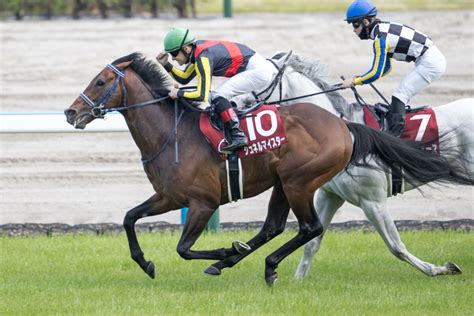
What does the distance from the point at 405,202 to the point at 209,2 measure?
14138 millimetres

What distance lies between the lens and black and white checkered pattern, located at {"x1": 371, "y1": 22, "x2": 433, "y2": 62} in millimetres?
7676

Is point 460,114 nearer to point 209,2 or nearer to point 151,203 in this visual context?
point 151,203

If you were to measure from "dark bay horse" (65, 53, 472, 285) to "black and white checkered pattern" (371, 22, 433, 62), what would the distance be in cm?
76

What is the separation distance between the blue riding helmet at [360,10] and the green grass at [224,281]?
6.06 feet

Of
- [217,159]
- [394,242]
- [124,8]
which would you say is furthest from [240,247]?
[124,8]

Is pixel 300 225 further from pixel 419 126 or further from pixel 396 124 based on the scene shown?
pixel 419 126

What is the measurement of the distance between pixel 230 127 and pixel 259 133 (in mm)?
206

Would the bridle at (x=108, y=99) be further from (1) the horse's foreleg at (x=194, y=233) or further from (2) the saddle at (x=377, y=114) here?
(2) the saddle at (x=377, y=114)

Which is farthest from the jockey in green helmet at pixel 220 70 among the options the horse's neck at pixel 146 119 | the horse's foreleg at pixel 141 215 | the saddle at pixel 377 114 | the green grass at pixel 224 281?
the green grass at pixel 224 281

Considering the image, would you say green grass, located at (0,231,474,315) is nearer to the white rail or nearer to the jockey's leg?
the white rail

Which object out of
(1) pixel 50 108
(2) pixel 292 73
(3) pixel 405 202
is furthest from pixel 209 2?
(2) pixel 292 73

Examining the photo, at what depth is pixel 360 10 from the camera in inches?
303

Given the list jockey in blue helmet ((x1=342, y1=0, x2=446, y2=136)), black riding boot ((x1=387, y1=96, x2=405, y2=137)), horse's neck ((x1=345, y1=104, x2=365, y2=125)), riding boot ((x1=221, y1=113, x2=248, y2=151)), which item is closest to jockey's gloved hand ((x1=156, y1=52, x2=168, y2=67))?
riding boot ((x1=221, y1=113, x2=248, y2=151))

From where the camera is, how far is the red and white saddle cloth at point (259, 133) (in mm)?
7137
